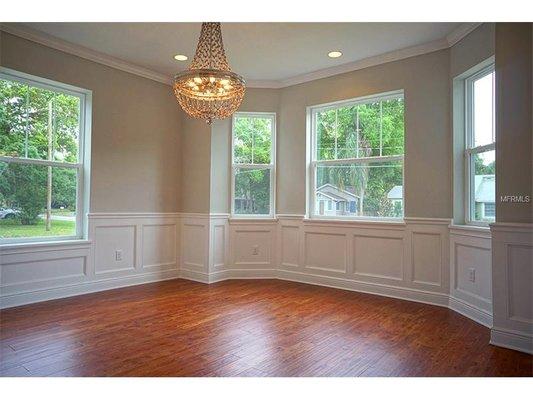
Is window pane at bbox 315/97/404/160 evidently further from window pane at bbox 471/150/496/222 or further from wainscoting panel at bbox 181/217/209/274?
wainscoting panel at bbox 181/217/209/274

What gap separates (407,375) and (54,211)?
3869 mm

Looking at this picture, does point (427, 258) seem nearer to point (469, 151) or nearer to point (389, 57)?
point (469, 151)

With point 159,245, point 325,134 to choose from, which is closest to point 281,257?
point 159,245

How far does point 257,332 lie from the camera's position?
299cm

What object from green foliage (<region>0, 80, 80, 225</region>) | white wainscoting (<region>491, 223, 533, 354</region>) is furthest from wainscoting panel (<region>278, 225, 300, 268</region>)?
green foliage (<region>0, 80, 80, 225</region>)

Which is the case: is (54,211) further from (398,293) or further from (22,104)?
(398,293)

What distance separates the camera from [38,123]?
391 centimetres

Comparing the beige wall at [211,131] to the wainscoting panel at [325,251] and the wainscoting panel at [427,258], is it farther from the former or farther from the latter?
the wainscoting panel at [325,251]

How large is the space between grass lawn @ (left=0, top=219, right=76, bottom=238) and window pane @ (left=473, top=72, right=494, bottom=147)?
4.54 meters

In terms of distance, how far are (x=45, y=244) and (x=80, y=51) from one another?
2.21 m

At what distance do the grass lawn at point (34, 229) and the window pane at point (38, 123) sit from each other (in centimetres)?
72

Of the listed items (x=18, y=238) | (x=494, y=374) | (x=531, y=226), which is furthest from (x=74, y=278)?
(x=531, y=226)

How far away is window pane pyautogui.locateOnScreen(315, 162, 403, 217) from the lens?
14.2ft

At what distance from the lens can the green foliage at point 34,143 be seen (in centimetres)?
368
